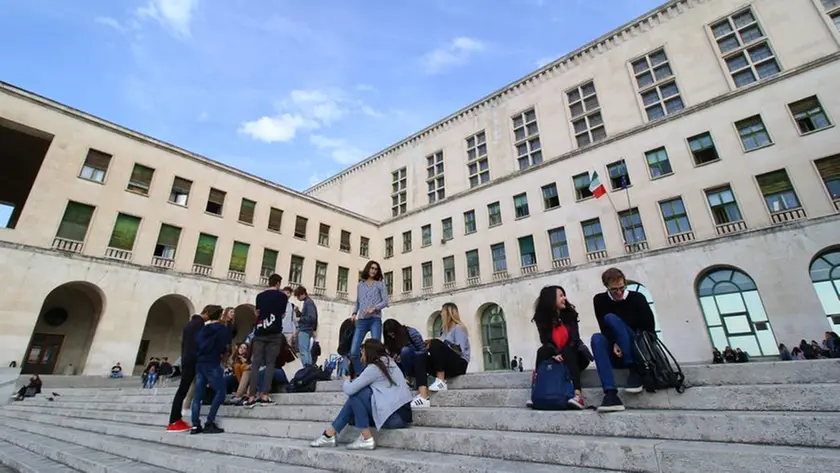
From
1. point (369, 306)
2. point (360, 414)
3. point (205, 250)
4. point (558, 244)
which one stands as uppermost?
point (205, 250)

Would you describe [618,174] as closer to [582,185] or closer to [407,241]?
[582,185]

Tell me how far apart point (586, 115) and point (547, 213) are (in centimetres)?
645

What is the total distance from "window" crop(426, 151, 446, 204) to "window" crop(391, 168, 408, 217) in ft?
7.83

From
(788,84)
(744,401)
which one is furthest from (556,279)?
(744,401)

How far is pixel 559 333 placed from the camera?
422 centimetres

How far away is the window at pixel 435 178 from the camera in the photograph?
27.4m

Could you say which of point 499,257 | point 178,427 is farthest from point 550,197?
point 178,427

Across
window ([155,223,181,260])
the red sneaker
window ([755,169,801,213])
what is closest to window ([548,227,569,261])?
window ([755,169,801,213])

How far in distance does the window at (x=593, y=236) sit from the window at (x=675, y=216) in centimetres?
279

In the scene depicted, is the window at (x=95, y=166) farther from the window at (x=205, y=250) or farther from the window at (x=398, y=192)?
the window at (x=398, y=192)

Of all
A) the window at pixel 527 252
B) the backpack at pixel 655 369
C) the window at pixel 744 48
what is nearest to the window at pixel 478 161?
the window at pixel 527 252

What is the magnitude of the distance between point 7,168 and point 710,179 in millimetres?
35924

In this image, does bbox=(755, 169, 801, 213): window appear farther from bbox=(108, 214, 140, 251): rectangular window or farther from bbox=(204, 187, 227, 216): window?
bbox=(108, 214, 140, 251): rectangular window

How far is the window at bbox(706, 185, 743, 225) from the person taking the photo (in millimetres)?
15331
